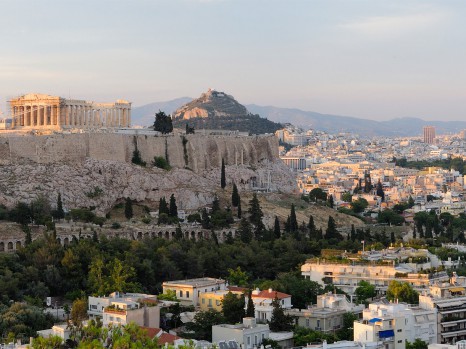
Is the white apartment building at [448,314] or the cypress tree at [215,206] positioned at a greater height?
the cypress tree at [215,206]

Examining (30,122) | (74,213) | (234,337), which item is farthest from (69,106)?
(234,337)

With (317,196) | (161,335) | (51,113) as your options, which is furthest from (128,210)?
(161,335)

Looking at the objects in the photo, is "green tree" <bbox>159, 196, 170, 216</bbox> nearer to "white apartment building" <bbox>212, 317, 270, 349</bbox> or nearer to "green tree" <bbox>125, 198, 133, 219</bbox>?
"green tree" <bbox>125, 198, 133, 219</bbox>

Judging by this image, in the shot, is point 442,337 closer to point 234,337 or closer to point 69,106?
point 234,337

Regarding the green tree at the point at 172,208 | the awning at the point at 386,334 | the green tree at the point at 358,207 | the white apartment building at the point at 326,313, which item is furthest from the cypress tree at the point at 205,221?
the awning at the point at 386,334

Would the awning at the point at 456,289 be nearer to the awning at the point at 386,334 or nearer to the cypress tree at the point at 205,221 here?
the awning at the point at 386,334

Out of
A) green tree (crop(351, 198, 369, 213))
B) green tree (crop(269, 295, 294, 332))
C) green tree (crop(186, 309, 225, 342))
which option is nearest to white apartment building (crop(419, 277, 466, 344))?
green tree (crop(269, 295, 294, 332))

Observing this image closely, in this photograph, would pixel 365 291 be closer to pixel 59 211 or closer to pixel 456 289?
pixel 456 289
